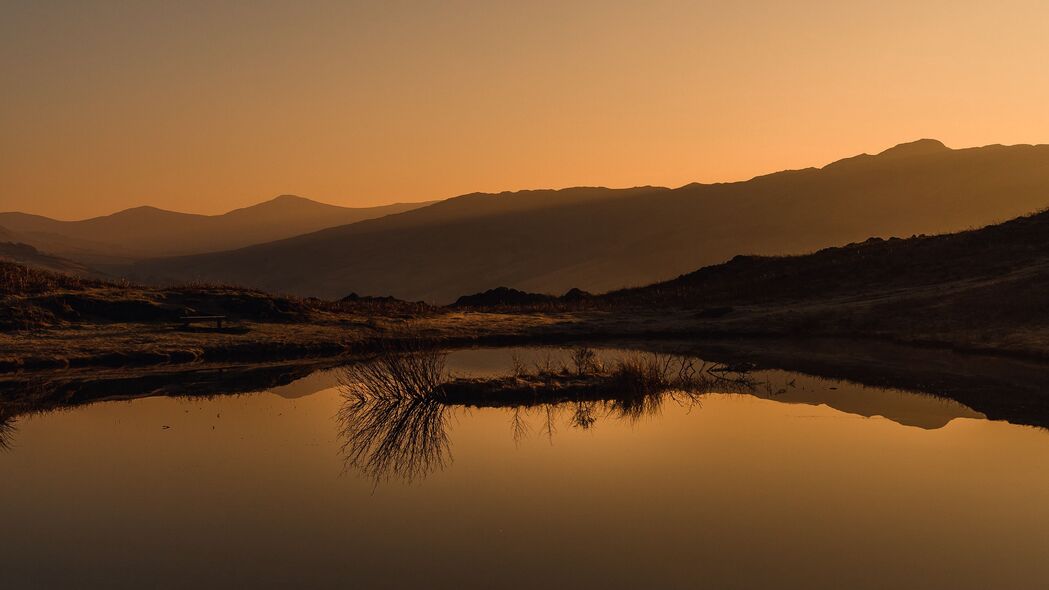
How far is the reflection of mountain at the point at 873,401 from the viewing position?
18.4 metres

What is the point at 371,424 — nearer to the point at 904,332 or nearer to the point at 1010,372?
the point at 1010,372

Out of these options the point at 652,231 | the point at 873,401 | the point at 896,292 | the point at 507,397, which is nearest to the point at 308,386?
the point at 507,397

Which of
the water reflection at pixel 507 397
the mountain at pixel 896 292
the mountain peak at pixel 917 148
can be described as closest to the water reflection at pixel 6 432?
the water reflection at pixel 507 397

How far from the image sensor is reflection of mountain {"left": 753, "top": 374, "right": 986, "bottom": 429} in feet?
60.3

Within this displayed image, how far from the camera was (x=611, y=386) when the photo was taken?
71.6ft

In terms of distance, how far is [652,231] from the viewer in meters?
147

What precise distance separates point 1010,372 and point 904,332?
8687 mm

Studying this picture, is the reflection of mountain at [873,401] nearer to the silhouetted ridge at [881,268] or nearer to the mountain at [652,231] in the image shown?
the silhouetted ridge at [881,268]

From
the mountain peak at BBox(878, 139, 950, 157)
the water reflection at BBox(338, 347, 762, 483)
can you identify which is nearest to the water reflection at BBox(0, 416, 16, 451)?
the water reflection at BBox(338, 347, 762, 483)

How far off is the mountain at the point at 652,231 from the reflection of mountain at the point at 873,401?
295 feet

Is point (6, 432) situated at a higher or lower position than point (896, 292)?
lower

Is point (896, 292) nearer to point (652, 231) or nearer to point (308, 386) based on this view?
point (308, 386)

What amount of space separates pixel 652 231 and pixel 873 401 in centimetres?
12772

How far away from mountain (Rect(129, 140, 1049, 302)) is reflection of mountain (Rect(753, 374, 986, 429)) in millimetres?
89859
